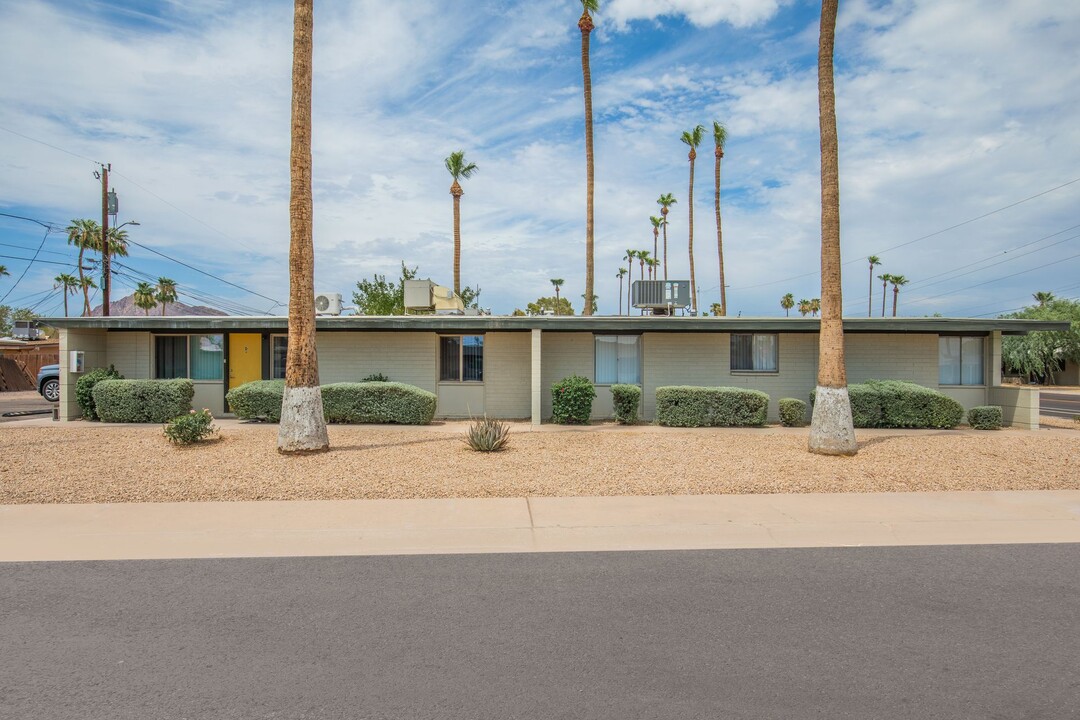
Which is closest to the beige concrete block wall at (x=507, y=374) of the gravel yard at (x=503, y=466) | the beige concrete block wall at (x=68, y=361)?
the gravel yard at (x=503, y=466)

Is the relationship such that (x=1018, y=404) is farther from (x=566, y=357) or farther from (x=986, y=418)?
(x=566, y=357)

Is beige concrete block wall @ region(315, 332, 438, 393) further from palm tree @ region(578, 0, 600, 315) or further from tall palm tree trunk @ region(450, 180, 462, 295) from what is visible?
tall palm tree trunk @ region(450, 180, 462, 295)

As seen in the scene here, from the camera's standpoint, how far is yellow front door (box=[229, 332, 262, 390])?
17.1 m

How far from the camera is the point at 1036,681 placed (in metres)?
3.69

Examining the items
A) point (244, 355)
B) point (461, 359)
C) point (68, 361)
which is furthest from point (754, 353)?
point (68, 361)

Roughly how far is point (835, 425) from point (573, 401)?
6095 millimetres

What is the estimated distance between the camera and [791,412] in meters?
15.4

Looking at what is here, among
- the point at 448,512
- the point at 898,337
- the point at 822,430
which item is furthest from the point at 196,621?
the point at 898,337

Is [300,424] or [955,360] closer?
[300,424]

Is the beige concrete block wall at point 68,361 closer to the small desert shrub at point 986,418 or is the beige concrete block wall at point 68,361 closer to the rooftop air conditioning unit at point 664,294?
the rooftop air conditioning unit at point 664,294

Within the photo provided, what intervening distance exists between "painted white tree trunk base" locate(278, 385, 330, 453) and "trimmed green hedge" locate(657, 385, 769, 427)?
811cm

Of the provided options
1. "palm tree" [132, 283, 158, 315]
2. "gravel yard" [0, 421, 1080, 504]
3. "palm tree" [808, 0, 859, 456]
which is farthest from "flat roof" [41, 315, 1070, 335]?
"palm tree" [132, 283, 158, 315]

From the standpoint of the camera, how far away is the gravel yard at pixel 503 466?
28.4 feet

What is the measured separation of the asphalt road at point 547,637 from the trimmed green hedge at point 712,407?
29.3 ft
